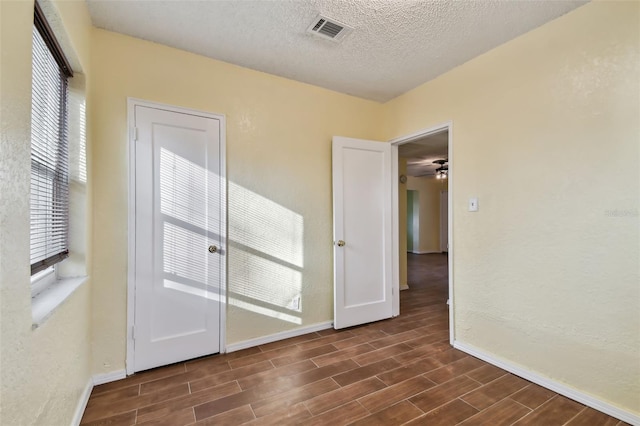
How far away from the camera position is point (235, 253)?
8.59 feet

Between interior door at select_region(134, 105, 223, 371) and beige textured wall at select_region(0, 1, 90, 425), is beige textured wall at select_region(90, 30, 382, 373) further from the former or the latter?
beige textured wall at select_region(0, 1, 90, 425)

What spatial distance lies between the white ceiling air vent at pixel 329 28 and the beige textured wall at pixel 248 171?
81cm

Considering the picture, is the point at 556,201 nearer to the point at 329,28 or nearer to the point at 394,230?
the point at 394,230

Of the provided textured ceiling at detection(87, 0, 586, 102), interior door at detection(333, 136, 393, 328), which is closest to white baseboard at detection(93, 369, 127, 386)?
interior door at detection(333, 136, 393, 328)

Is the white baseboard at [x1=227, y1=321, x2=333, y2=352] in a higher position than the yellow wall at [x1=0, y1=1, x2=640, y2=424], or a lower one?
lower

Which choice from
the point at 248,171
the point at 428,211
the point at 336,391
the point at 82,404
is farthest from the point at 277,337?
the point at 428,211

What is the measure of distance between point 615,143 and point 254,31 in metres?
2.53

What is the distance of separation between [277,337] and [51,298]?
72.6 inches

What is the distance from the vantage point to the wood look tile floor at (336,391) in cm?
173

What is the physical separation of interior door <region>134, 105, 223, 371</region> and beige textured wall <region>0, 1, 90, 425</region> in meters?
0.94

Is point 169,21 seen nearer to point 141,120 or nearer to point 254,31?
point 254,31

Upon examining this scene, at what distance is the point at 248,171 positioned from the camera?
269cm

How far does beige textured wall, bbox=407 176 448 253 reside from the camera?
9211mm

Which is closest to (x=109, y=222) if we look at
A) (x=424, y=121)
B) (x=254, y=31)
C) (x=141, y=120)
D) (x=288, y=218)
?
(x=141, y=120)
